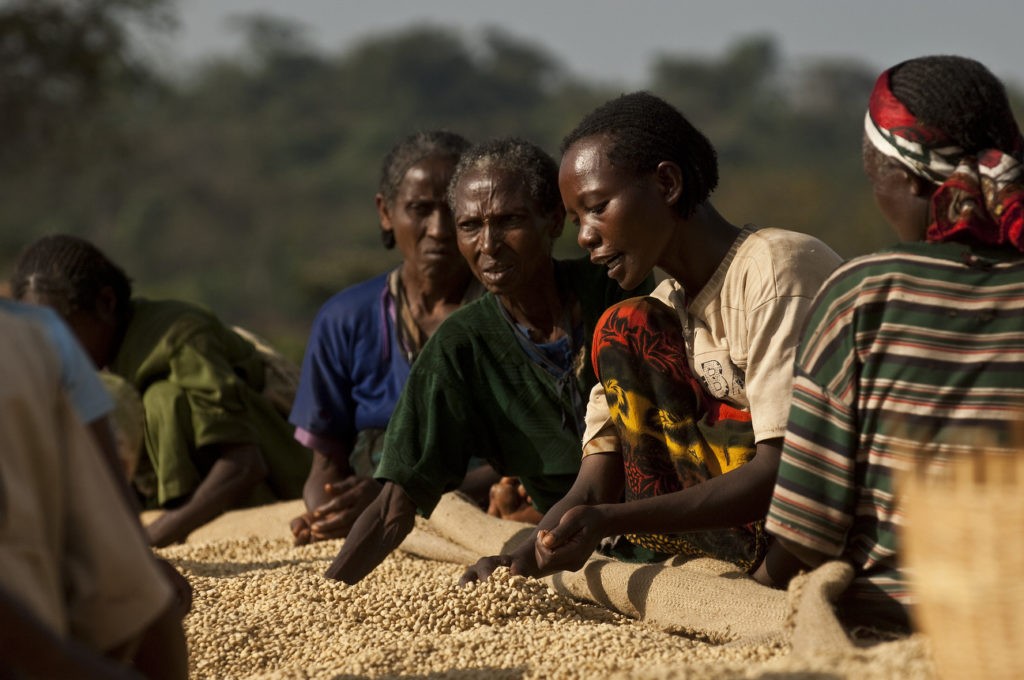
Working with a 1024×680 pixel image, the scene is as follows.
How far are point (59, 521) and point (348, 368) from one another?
3.44 m

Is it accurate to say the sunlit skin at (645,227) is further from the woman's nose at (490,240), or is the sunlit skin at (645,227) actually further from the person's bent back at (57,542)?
the person's bent back at (57,542)

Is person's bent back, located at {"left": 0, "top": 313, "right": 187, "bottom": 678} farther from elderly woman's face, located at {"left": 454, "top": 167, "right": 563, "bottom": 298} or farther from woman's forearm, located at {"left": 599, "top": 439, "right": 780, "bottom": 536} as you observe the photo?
elderly woman's face, located at {"left": 454, "top": 167, "right": 563, "bottom": 298}

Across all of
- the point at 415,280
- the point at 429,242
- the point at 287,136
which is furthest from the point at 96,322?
the point at 287,136

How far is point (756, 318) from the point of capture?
11.7 ft

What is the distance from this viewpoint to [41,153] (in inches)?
1266

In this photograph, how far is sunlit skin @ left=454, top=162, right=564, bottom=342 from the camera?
15.0 ft

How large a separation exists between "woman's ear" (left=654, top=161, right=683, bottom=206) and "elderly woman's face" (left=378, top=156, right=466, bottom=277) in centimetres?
168

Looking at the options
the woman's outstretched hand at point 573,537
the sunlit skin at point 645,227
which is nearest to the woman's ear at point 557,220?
the sunlit skin at point 645,227

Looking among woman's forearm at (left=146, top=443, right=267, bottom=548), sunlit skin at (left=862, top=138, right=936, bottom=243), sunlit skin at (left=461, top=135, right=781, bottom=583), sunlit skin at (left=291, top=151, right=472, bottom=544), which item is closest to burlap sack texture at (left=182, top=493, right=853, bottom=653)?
sunlit skin at (left=461, top=135, right=781, bottom=583)

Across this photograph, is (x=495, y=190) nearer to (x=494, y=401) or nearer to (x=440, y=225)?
(x=494, y=401)

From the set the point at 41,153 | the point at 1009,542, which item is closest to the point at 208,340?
the point at 1009,542

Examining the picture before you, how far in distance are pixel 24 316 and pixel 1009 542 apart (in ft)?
5.34

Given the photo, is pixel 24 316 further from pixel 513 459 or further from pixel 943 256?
pixel 513 459

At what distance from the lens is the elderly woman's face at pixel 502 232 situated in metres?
4.58
